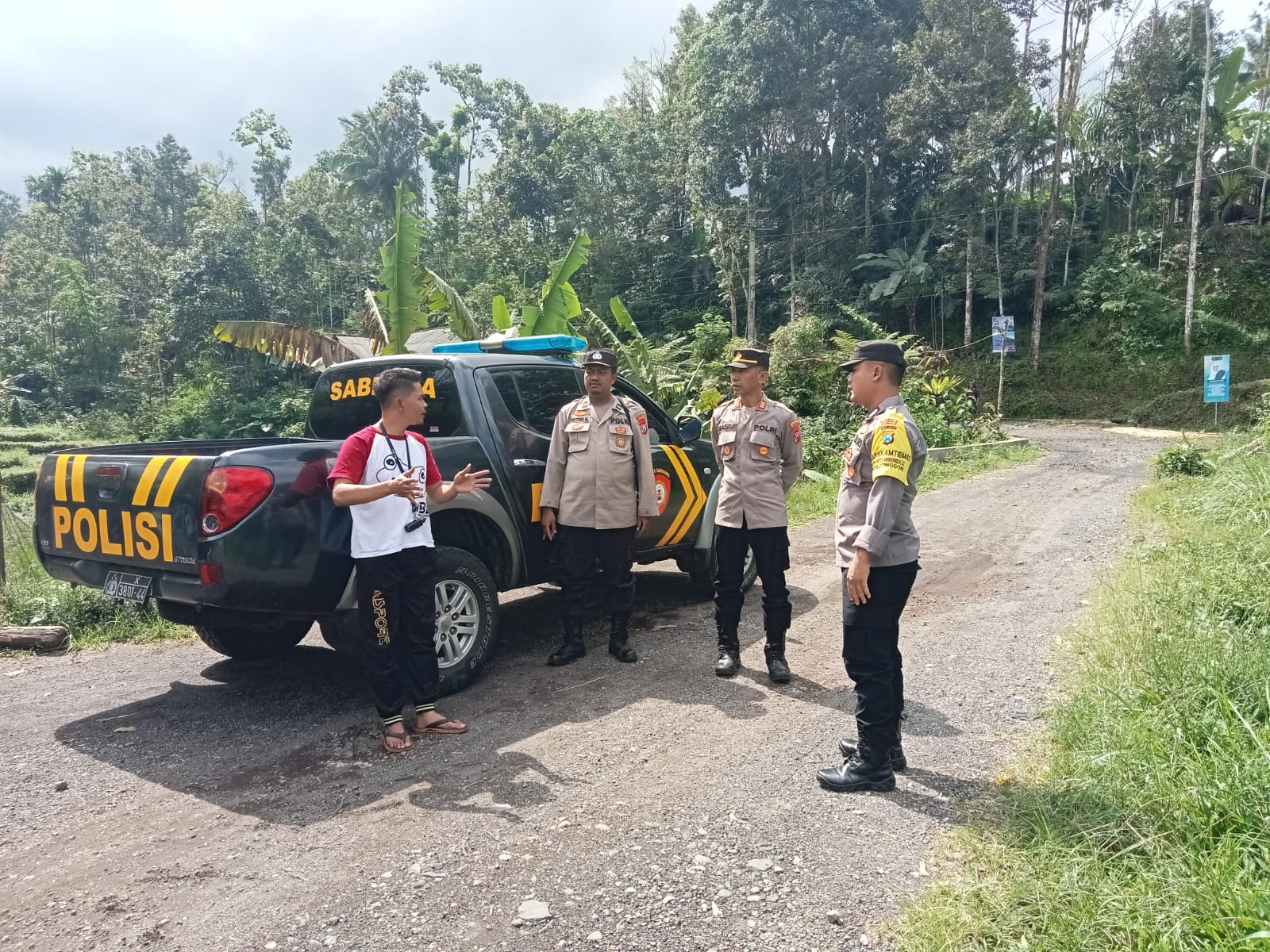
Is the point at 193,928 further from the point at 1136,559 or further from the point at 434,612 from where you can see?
the point at 1136,559

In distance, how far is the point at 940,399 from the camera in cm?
2130

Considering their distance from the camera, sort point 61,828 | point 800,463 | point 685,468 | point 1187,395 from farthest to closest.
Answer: point 1187,395
point 685,468
point 800,463
point 61,828

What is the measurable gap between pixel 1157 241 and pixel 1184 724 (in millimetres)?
32697

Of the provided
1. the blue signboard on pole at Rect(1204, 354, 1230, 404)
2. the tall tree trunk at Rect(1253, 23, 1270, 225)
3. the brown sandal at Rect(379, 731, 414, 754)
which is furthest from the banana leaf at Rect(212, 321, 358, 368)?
the tall tree trunk at Rect(1253, 23, 1270, 225)

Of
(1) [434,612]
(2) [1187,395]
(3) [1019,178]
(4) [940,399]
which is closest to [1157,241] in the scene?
(3) [1019,178]

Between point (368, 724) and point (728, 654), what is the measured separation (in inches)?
76.0

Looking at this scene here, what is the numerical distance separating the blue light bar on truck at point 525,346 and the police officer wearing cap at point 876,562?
2.88m

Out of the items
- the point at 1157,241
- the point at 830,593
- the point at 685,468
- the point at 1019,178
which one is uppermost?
the point at 1019,178

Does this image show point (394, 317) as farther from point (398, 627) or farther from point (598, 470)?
point (398, 627)

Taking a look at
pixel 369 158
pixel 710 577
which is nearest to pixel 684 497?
pixel 710 577

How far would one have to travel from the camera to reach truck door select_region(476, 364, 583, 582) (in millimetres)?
5047

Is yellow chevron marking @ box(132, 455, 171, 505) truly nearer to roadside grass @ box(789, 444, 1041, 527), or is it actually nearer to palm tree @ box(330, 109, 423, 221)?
roadside grass @ box(789, 444, 1041, 527)

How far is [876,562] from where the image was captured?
132 inches

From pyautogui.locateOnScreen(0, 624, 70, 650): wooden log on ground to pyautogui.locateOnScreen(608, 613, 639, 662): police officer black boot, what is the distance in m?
3.61
